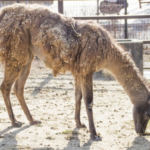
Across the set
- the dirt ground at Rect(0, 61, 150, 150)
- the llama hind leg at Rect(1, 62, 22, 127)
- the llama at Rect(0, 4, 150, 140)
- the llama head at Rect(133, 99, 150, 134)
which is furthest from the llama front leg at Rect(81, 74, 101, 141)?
the llama hind leg at Rect(1, 62, 22, 127)

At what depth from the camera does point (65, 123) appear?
→ 5.50m

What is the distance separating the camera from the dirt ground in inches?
184

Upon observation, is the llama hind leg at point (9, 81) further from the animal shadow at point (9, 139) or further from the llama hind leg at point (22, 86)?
the llama hind leg at point (22, 86)

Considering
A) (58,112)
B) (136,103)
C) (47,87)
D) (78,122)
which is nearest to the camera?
(136,103)

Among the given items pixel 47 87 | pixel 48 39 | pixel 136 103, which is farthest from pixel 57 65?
pixel 47 87

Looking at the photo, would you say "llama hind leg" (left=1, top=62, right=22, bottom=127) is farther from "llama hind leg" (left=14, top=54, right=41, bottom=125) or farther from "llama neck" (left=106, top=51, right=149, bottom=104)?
"llama neck" (left=106, top=51, right=149, bottom=104)

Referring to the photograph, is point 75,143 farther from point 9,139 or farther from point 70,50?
point 70,50

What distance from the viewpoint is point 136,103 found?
5.00 meters

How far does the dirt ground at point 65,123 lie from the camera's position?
467 centimetres

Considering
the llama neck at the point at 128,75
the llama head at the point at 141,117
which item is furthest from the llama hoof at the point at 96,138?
the llama neck at the point at 128,75

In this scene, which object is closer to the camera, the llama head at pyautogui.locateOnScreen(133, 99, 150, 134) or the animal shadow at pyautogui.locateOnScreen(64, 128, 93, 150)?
the animal shadow at pyautogui.locateOnScreen(64, 128, 93, 150)

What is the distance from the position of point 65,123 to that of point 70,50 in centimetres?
125

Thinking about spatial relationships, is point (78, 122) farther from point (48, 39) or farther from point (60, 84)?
point (60, 84)

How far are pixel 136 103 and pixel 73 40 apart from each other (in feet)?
4.28
